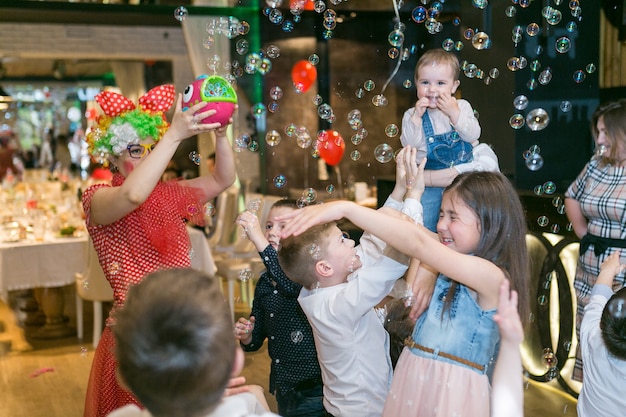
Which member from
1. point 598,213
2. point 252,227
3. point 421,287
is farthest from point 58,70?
point 421,287

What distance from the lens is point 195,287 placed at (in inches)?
47.4

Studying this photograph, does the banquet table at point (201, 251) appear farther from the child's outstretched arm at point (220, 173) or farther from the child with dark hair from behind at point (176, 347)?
the child with dark hair from behind at point (176, 347)

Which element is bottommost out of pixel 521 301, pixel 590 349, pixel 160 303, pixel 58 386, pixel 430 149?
pixel 58 386

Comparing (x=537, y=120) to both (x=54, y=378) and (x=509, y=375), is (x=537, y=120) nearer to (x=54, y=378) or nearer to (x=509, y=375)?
(x=509, y=375)

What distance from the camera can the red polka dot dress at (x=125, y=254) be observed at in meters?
2.09

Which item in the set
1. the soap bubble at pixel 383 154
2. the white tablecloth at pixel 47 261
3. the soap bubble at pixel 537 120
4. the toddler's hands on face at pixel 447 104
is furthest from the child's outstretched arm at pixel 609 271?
the white tablecloth at pixel 47 261

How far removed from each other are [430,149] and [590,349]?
79cm

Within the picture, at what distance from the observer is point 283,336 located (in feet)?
7.54

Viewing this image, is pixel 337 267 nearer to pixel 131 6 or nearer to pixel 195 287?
pixel 195 287

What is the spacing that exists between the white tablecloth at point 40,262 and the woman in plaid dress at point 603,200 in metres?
3.42

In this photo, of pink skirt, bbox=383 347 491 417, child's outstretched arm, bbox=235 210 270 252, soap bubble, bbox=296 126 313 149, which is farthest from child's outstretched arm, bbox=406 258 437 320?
soap bubble, bbox=296 126 313 149

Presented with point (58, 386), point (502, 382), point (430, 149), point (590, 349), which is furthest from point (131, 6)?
point (502, 382)

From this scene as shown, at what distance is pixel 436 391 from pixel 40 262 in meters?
4.03

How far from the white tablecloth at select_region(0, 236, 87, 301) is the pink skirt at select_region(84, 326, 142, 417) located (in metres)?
3.20
